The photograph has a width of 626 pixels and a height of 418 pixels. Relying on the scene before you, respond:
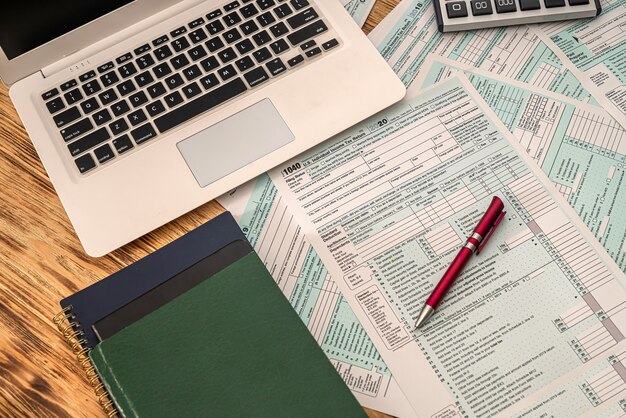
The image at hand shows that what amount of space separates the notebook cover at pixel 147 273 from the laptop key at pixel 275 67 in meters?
0.17

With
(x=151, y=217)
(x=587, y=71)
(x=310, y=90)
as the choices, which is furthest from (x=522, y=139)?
(x=151, y=217)

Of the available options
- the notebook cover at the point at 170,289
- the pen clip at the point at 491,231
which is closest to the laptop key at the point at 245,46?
the notebook cover at the point at 170,289

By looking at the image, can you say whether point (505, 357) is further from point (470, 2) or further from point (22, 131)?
point (22, 131)

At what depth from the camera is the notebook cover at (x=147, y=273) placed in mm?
606

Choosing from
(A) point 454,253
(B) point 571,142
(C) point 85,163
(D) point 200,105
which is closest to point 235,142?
(D) point 200,105

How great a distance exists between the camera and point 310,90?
0.69m

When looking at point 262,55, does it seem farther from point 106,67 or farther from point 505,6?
point 505,6

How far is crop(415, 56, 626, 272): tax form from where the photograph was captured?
0.66 meters

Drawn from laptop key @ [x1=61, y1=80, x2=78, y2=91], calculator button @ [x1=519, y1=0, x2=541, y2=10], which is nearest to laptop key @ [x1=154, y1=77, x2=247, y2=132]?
laptop key @ [x1=61, y1=80, x2=78, y2=91]

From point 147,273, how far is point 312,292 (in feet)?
0.54

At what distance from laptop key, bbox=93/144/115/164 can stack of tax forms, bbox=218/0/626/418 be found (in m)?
0.12

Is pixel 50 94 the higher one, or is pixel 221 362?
pixel 50 94

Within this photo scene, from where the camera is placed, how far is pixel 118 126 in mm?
663

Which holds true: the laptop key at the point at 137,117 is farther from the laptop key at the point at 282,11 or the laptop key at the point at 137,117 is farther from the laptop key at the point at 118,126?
the laptop key at the point at 282,11
